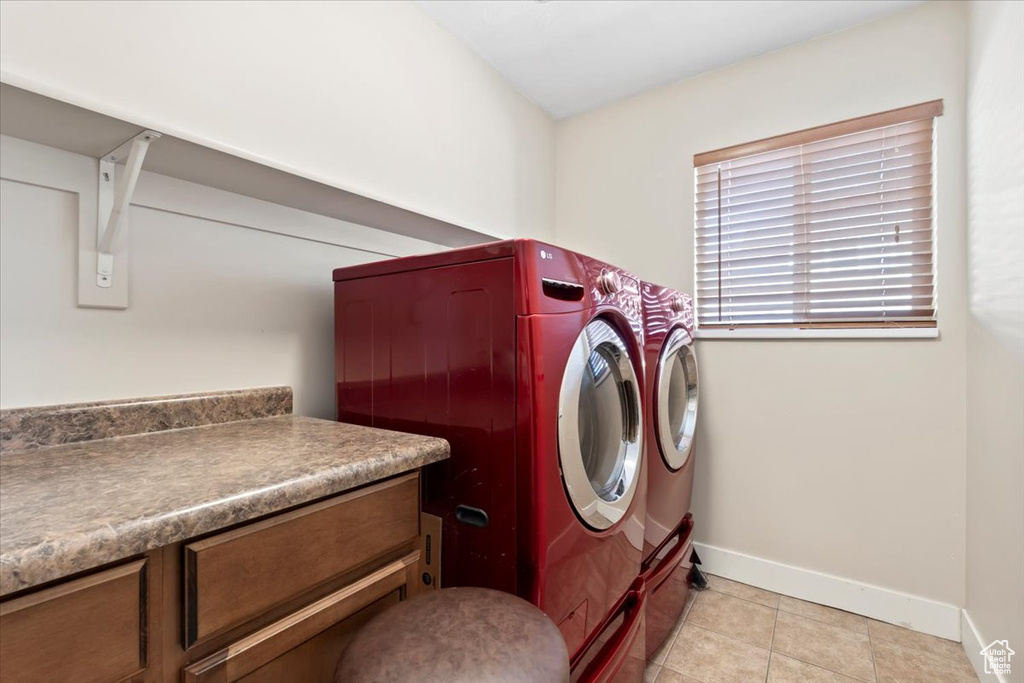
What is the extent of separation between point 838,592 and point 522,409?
77.5 inches

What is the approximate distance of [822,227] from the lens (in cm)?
202

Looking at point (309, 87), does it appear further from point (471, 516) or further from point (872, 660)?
point (872, 660)

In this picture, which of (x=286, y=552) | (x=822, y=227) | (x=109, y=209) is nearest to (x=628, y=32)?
(x=822, y=227)

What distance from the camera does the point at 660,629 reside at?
1635mm

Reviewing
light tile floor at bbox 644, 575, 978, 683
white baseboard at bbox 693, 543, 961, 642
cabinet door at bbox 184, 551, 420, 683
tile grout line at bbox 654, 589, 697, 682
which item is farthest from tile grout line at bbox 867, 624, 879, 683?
cabinet door at bbox 184, 551, 420, 683

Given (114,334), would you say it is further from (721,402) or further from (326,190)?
(721,402)

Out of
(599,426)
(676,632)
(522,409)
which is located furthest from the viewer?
(676,632)

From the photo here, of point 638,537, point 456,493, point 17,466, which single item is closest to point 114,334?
point 17,466

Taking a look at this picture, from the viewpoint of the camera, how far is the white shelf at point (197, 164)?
84 cm

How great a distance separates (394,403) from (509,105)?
1.89 meters

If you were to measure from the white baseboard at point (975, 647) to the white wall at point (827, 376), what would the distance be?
0.05 metres

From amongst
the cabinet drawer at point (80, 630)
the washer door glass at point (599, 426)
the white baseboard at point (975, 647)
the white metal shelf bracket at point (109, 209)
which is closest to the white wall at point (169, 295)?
the white metal shelf bracket at point (109, 209)

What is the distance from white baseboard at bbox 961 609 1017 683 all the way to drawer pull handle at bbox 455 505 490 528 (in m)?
1.68

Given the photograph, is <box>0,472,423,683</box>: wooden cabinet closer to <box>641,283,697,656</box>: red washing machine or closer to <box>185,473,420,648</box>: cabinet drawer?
<box>185,473,420,648</box>: cabinet drawer
